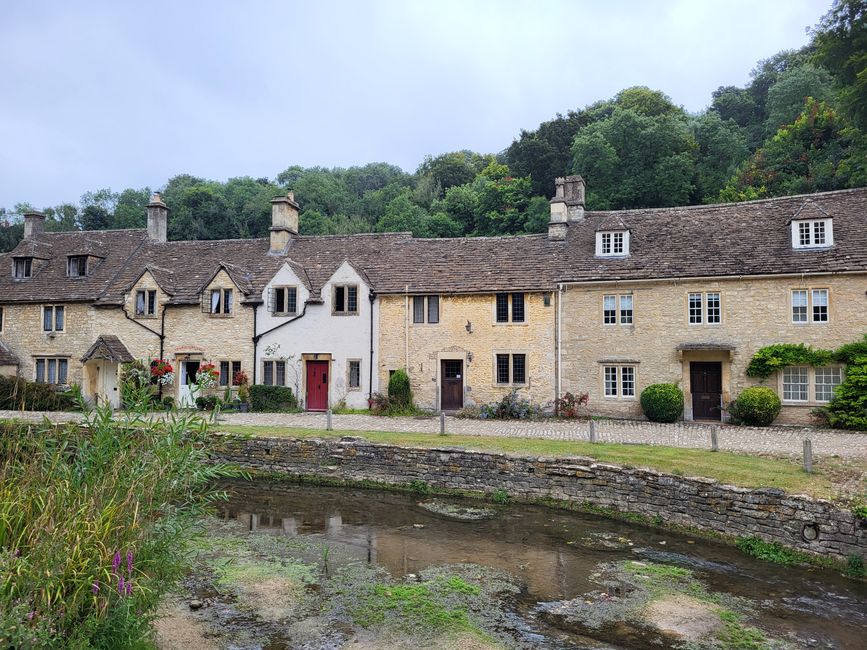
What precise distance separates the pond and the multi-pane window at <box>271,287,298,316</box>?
16.1 m

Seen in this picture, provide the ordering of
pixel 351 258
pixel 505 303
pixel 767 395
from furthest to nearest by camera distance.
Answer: pixel 351 258
pixel 505 303
pixel 767 395

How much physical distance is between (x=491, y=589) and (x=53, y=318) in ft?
104

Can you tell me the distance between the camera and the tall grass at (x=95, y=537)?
20.5ft

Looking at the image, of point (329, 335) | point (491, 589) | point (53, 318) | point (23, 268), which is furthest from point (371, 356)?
point (23, 268)

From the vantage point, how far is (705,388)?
26.8m

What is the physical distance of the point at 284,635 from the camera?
367 inches

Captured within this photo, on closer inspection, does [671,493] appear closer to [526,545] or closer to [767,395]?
[526,545]

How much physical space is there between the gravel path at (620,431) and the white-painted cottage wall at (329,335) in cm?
242

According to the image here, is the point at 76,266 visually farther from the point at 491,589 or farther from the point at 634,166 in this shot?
the point at 634,166

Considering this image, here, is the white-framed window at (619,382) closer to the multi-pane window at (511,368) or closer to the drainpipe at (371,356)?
the multi-pane window at (511,368)

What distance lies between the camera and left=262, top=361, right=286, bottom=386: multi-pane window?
31.1 meters

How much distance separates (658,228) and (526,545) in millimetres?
20494

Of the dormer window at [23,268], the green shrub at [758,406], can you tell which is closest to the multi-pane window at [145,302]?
the dormer window at [23,268]

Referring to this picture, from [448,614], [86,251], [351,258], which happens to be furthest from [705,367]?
[86,251]
